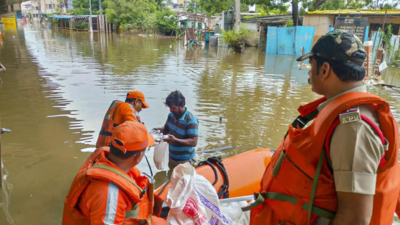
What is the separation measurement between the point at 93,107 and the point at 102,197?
6.46 meters

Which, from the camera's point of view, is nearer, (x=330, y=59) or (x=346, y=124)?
(x=346, y=124)

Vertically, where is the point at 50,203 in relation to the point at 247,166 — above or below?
below

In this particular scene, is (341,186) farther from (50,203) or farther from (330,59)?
(50,203)

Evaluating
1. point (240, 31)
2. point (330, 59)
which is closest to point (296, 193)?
point (330, 59)

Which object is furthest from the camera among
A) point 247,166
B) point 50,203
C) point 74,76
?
point 74,76

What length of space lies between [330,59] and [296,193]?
679 mm

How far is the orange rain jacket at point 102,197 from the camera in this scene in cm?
160

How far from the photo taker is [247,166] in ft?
10.8

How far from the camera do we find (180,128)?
147 inches

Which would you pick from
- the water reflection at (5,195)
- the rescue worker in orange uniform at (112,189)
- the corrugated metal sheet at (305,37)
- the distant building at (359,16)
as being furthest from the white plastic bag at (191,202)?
the corrugated metal sheet at (305,37)

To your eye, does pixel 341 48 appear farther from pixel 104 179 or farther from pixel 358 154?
pixel 104 179

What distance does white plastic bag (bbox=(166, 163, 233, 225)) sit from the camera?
2129 mm

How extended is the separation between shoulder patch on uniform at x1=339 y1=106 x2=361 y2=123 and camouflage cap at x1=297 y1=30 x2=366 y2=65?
249mm

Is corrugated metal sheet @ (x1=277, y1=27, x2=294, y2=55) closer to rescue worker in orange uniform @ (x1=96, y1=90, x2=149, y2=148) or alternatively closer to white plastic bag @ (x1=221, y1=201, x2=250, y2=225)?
rescue worker in orange uniform @ (x1=96, y1=90, x2=149, y2=148)
